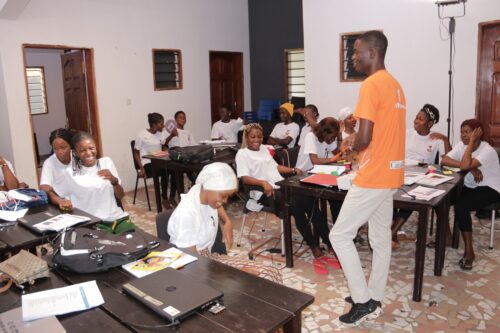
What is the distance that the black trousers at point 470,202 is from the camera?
3371mm

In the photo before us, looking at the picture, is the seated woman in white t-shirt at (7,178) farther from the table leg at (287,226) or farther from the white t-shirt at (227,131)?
the white t-shirt at (227,131)

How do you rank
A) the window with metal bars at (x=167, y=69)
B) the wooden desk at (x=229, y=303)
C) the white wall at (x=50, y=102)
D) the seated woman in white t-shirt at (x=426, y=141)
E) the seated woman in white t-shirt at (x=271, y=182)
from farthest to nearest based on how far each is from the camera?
the white wall at (x=50, y=102)
the window with metal bars at (x=167, y=69)
the seated woman in white t-shirt at (x=426, y=141)
the seated woman in white t-shirt at (x=271, y=182)
the wooden desk at (x=229, y=303)

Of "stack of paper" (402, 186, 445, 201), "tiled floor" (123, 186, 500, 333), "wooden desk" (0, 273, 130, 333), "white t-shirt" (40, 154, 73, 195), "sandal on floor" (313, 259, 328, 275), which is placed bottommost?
"tiled floor" (123, 186, 500, 333)

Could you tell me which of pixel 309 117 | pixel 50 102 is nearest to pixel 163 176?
pixel 309 117

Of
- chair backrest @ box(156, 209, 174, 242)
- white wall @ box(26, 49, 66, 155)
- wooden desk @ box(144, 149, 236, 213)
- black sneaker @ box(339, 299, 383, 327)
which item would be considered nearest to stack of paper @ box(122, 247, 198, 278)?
chair backrest @ box(156, 209, 174, 242)

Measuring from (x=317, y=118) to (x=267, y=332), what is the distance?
4.65 metres

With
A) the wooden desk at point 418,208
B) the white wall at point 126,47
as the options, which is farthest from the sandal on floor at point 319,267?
the white wall at point 126,47

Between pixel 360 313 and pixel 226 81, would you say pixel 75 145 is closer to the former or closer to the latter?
pixel 360 313

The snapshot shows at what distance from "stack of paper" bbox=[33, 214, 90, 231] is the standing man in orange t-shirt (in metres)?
1.43

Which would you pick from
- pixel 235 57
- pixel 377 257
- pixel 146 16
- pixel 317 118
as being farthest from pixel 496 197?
pixel 235 57

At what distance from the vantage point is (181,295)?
1489 mm

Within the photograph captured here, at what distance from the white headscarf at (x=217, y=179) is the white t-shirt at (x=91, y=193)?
1064mm

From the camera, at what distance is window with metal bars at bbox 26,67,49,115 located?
8.16 m

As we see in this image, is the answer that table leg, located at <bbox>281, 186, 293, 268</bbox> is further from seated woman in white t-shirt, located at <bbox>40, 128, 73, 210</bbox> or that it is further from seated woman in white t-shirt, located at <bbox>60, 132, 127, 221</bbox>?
seated woman in white t-shirt, located at <bbox>40, 128, 73, 210</bbox>
